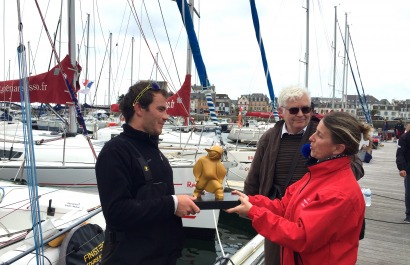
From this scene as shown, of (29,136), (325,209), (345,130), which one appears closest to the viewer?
(325,209)

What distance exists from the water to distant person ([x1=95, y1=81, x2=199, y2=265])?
4.53m

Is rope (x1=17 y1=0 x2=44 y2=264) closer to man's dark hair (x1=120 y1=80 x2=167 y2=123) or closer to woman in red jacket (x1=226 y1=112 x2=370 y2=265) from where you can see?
man's dark hair (x1=120 y1=80 x2=167 y2=123)

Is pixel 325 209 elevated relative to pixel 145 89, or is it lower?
lower

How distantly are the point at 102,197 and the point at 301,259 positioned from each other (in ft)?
3.21

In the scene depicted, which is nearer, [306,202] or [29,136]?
[306,202]

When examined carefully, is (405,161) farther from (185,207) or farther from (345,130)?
(185,207)

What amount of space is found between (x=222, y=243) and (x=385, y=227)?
3370 mm

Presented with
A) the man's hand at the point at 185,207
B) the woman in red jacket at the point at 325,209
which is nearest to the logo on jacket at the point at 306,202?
the woman in red jacket at the point at 325,209

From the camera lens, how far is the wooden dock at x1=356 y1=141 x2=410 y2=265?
4.38 meters

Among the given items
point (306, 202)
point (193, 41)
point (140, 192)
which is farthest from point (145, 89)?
point (193, 41)

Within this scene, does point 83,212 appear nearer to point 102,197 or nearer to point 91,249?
point 91,249

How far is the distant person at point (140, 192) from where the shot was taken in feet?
5.51

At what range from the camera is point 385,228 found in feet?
18.3

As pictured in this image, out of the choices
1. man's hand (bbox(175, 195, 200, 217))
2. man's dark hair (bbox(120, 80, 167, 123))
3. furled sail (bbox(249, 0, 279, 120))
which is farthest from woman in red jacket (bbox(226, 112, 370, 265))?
furled sail (bbox(249, 0, 279, 120))
